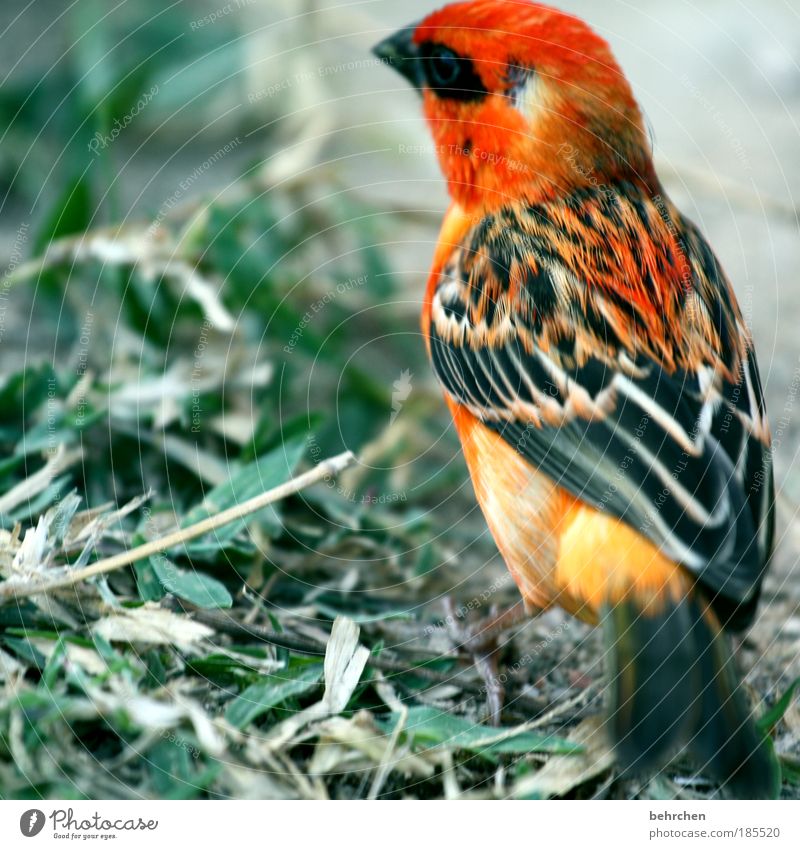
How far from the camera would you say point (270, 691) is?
5.15 feet

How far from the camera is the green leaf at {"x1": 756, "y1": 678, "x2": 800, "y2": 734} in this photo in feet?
5.44

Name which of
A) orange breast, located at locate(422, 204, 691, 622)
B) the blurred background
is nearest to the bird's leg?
the blurred background

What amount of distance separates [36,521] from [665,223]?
54.1 inches

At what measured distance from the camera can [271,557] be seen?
1960 millimetres

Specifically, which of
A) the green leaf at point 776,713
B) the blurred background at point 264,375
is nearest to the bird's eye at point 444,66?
the blurred background at point 264,375

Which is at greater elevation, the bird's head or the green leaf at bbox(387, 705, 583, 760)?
the bird's head

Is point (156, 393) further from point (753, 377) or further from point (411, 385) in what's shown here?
point (753, 377)

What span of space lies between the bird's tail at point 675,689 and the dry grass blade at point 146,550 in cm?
56

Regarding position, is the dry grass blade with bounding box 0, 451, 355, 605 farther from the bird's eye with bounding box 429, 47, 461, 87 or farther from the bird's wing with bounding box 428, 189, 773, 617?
the bird's eye with bounding box 429, 47, 461, 87

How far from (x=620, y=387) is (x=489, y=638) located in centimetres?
60

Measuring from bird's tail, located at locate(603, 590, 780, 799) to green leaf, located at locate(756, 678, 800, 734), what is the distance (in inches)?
6.9

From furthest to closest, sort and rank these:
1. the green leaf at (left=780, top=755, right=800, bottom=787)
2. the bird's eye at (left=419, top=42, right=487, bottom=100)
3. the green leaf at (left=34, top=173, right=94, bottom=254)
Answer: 1. the green leaf at (left=34, top=173, right=94, bottom=254)
2. the bird's eye at (left=419, top=42, right=487, bottom=100)
3. the green leaf at (left=780, top=755, right=800, bottom=787)

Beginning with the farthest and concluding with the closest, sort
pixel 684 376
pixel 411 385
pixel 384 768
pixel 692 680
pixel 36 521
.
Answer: pixel 411 385 < pixel 36 521 < pixel 684 376 < pixel 384 768 < pixel 692 680
